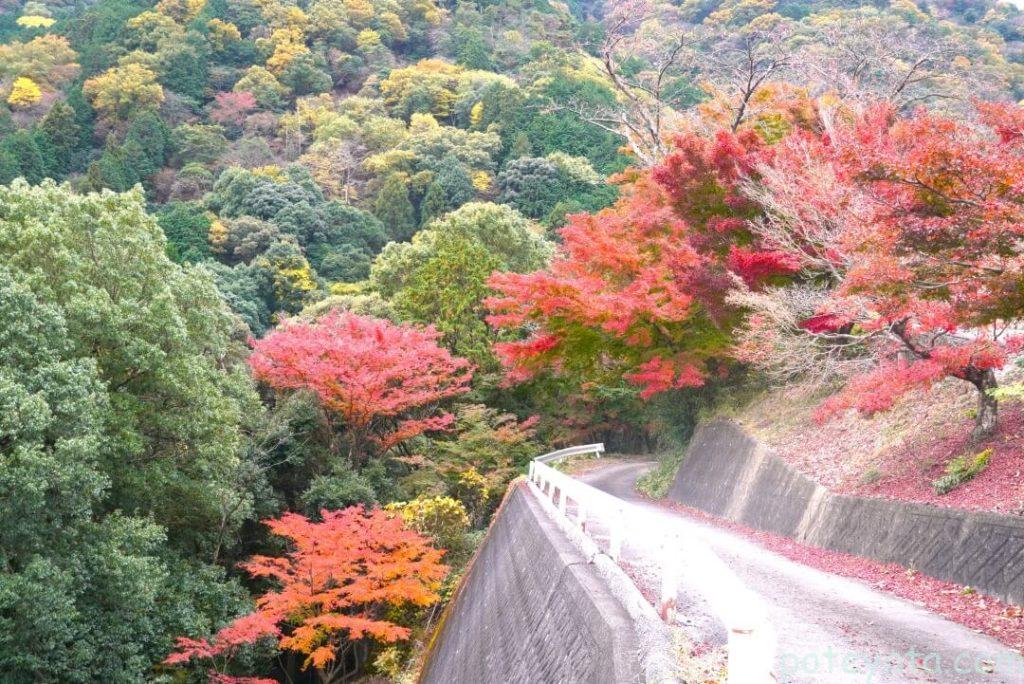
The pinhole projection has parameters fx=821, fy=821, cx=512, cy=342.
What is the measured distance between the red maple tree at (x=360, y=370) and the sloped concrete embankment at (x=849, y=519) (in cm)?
714

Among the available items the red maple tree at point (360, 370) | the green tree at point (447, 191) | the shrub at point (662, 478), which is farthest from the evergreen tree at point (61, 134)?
the shrub at point (662, 478)

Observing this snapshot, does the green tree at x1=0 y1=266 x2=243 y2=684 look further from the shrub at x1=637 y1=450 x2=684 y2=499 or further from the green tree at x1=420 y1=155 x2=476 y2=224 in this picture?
the green tree at x1=420 y1=155 x2=476 y2=224

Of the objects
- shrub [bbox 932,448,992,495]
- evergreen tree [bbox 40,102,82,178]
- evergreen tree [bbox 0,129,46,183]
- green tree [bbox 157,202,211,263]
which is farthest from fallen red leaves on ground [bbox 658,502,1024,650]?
evergreen tree [bbox 40,102,82,178]

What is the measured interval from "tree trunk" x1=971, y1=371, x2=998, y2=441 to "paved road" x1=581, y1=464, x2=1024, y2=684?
8.78ft

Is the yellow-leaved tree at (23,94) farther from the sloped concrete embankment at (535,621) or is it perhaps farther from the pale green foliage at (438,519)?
the sloped concrete embankment at (535,621)

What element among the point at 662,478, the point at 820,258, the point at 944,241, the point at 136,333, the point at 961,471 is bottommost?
the point at 662,478

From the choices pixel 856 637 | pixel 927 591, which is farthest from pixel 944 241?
pixel 856 637

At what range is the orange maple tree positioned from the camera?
13836 millimetres

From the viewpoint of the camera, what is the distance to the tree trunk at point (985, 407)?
375 inches

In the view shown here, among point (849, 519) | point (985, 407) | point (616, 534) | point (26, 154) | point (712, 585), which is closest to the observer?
point (712, 585)

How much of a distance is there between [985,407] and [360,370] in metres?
13.4

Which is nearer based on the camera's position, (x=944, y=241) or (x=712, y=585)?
(x=712, y=585)

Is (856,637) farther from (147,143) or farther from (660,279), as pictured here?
(147,143)

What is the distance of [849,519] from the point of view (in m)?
10.6
